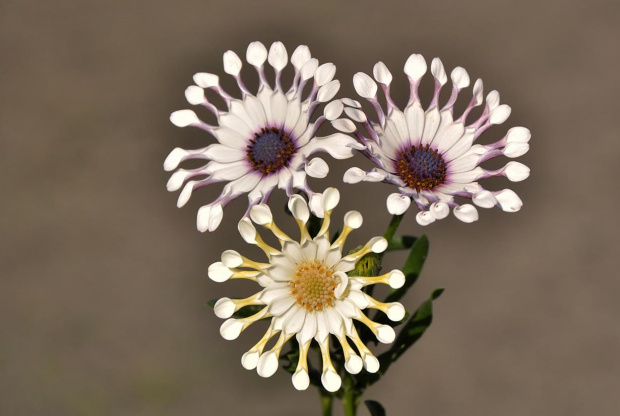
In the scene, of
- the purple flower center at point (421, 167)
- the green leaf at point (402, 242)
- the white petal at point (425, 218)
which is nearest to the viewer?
the white petal at point (425, 218)

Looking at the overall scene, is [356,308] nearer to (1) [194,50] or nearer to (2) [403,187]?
Answer: (2) [403,187]

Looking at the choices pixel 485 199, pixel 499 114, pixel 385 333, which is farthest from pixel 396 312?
pixel 499 114

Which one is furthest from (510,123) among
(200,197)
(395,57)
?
(200,197)

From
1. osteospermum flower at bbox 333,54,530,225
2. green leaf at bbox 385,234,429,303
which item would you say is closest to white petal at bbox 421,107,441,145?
osteospermum flower at bbox 333,54,530,225

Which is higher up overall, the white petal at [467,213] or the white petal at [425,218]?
the white petal at [467,213]

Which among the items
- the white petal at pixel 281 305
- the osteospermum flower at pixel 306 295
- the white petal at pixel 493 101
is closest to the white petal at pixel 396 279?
the osteospermum flower at pixel 306 295

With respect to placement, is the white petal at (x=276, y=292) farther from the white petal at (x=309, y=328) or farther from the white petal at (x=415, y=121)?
the white petal at (x=415, y=121)

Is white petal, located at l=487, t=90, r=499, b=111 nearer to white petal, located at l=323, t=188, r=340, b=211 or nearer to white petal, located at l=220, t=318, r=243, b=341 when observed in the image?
white petal, located at l=323, t=188, r=340, b=211
